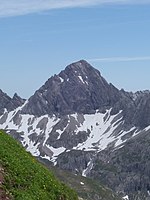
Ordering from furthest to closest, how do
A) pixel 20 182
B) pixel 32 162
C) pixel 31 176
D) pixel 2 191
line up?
pixel 32 162 < pixel 31 176 < pixel 20 182 < pixel 2 191

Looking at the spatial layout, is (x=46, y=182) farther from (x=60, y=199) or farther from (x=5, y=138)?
(x=5, y=138)

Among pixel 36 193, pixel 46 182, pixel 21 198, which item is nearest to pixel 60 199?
pixel 46 182

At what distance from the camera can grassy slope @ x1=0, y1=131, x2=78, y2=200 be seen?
105 feet

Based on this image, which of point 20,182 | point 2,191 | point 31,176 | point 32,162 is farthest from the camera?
point 32,162

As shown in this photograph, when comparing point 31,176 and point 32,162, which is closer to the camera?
point 31,176

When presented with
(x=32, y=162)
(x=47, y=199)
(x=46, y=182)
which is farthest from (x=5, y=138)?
(x=47, y=199)

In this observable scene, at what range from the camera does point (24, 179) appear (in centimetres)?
3369

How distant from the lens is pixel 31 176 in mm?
35000

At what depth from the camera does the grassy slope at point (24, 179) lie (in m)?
31.9

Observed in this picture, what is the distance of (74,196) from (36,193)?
23.7ft

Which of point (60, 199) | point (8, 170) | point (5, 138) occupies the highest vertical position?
point (5, 138)

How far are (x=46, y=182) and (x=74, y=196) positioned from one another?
14.0ft

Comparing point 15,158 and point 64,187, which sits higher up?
point 15,158

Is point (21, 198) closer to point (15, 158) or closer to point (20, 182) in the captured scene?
point (20, 182)
